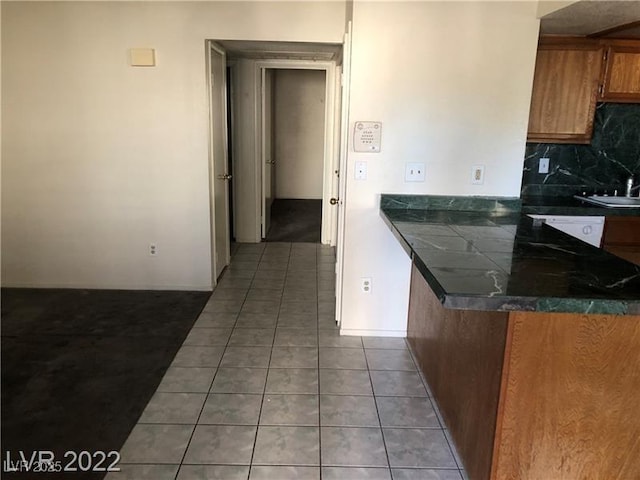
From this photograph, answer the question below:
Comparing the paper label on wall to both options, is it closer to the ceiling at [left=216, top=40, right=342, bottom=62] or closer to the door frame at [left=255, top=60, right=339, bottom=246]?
the ceiling at [left=216, top=40, right=342, bottom=62]

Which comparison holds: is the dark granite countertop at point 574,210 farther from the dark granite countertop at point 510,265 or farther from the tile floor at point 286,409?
the tile floor at point 286,409

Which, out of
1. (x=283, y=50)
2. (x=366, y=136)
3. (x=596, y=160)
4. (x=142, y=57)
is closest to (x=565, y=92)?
(x=596, y=160)

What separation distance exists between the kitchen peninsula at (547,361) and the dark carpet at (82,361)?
1640 mm

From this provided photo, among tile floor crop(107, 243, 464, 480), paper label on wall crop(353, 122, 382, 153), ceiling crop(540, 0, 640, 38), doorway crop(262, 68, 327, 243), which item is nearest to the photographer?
tile floor crop(107, 243, 464, 480)

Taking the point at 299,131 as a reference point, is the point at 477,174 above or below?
below

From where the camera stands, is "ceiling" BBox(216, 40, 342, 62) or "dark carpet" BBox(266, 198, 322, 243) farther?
"dark carpet" BBox(266, 198, 322, 243)

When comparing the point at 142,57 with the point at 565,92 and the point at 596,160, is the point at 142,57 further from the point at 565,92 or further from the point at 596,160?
the point at 596,160

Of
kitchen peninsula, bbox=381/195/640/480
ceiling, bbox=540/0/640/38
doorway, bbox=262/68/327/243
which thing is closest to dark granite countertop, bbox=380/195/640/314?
kitchen peninsula, bbox=381/195/640/480

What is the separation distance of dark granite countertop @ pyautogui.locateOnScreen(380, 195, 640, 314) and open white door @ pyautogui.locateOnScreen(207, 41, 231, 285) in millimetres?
1875

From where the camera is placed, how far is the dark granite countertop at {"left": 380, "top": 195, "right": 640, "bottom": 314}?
153cm

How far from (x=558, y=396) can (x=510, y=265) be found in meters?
0.51

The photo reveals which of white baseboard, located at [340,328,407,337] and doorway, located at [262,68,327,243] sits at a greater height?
doorway, located at [262,68,327,243]

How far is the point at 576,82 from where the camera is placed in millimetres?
3537

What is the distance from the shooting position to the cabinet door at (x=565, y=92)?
11.5ft
